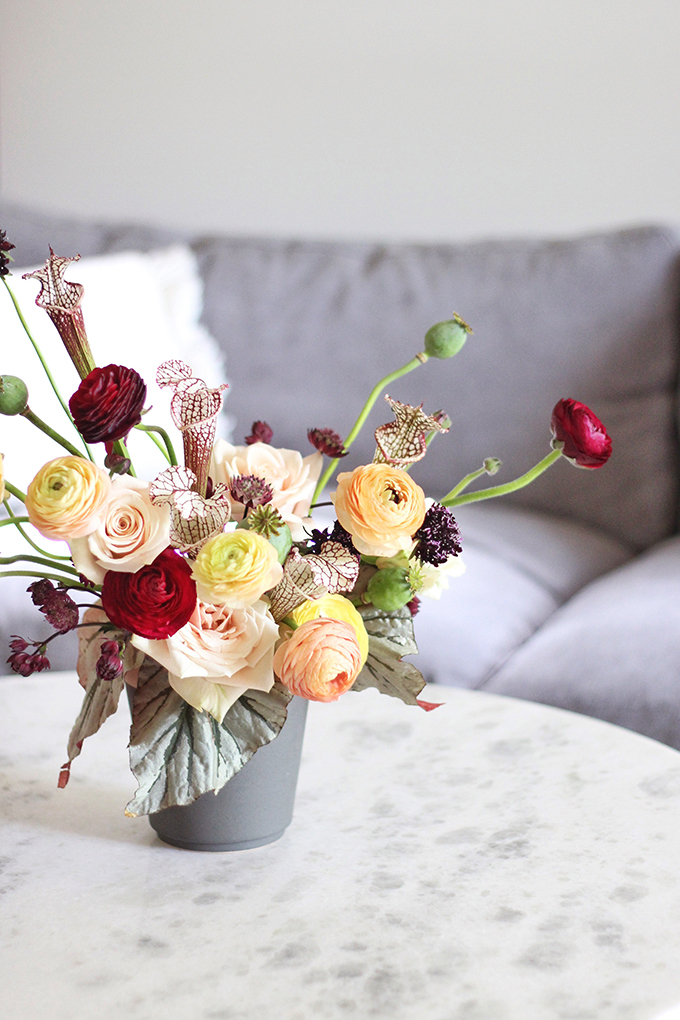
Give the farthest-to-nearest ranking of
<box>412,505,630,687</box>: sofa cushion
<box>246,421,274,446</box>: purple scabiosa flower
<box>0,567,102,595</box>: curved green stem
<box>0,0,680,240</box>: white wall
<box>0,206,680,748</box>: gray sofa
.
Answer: <box>0,0,680,240</box>: white wall
<box>0,206,680,748</box>: gray sofa
<box>412,505,630,687</box>: sofa cushion
<box>246,421,274,446</box>: purple scabiosa flower
<box>0,567,102,595</box>: curved green stem

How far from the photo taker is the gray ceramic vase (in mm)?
630

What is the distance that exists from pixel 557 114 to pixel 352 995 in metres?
2.05

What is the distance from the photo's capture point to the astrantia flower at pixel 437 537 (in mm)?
594

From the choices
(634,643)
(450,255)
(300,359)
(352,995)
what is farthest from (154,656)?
(450,255)

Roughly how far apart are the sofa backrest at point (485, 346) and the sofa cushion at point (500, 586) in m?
0.11

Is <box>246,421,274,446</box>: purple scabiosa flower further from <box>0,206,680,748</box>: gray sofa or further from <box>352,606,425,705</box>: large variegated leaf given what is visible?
<box>0,206,680,748</box>: gray sofa

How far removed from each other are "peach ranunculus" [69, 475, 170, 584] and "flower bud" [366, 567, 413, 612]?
0.14 meters

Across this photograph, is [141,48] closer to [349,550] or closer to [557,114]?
[557,114]

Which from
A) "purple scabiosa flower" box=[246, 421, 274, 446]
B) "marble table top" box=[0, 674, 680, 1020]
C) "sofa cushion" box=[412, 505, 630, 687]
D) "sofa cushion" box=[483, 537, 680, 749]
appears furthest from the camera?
"sofa cushion" box=[412, 505, 630, 687]

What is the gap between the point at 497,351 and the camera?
5.77ft

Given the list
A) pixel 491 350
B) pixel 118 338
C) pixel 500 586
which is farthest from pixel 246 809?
pixel 491 350

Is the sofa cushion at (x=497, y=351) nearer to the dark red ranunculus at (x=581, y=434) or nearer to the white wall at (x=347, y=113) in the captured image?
the white wall at (x=347, y=113)

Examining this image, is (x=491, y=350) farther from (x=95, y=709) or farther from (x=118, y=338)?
(x=95, y=709)

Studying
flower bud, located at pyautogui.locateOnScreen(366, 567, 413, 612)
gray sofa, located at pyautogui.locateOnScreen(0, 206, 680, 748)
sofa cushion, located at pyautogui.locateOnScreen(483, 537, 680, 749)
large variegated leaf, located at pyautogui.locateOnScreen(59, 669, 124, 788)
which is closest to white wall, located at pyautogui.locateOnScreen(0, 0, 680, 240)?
gray sofa, located at pyautogui.locateOnScreen(0, 206, 680, 748)
